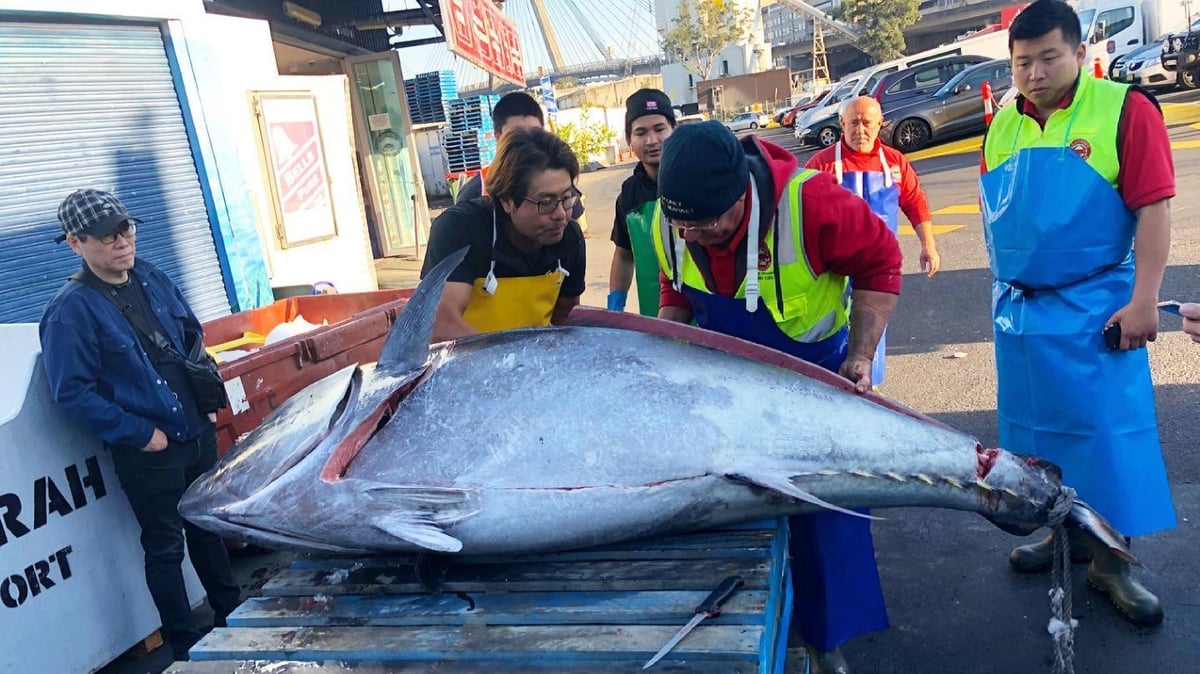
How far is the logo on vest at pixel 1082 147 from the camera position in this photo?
2521mm

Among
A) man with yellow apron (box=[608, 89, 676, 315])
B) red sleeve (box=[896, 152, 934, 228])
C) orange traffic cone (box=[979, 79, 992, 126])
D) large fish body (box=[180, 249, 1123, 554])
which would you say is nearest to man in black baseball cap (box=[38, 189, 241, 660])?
large fish body (box=[180, 249, 1123, 554])

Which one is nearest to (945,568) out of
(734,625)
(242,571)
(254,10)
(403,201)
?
(734,625)

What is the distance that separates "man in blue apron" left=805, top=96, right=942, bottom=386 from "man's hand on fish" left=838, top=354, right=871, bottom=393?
2.22m

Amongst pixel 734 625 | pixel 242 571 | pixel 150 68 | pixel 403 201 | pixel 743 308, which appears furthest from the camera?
pixel 403 201

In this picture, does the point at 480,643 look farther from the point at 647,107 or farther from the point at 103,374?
the point at 647,107

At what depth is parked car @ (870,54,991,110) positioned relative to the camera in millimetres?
16469

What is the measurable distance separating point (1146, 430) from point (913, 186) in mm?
2300

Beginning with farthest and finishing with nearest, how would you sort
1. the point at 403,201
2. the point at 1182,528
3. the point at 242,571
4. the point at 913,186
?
the point at 403,201 → the point at 913,186 → the point at 242,571 → the point at 1182,528

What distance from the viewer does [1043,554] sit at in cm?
308

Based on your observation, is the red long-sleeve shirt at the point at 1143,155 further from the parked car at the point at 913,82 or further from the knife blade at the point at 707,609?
the parked car at the point at 913,82

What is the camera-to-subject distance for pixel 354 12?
13.6 meters

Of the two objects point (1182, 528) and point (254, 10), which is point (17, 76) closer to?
point (254, 10)

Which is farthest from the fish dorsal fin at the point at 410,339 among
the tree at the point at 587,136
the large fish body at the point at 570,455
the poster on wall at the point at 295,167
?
the tree at the point at 587,136

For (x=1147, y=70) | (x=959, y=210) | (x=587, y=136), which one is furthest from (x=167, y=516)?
(x=587, y=136)
